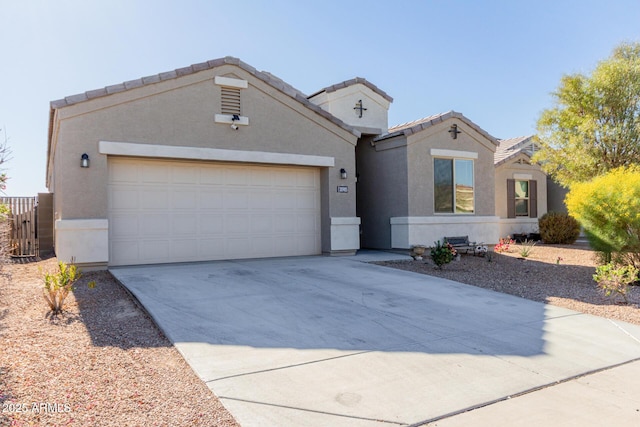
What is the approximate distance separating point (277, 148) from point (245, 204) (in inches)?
64.9

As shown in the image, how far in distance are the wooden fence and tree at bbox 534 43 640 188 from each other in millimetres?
18524

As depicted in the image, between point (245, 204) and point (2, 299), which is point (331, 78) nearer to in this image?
point (245, 204)

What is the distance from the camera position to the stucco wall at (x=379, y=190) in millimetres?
13219

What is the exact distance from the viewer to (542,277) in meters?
10.2

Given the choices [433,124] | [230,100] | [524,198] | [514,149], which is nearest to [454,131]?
[433,124]

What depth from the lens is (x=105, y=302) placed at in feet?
22.7

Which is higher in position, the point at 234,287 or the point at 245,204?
the point at 245,204

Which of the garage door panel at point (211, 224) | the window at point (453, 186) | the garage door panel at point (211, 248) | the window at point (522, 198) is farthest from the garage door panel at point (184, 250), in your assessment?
the window at point (522, 198)

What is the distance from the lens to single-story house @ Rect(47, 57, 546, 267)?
9477 millimetres

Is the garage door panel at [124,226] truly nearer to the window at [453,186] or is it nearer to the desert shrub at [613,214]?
the window at [453,186]

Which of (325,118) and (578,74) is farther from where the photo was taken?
(578,74)

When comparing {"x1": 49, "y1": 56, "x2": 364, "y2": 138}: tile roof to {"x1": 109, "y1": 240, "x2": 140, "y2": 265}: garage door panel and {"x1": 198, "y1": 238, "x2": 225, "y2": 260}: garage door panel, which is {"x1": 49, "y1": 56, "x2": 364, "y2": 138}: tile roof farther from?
{"x1": 198, "y1": 238, "x2": 225, "y2": 260}: garage door panel

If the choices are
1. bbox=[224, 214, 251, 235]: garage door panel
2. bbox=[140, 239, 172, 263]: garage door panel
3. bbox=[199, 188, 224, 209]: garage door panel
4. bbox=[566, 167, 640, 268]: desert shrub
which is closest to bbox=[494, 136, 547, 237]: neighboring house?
bbox=[566, 167, 640, 268]: desert shrub

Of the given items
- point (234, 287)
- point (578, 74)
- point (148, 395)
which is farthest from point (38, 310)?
point (578, 74)
